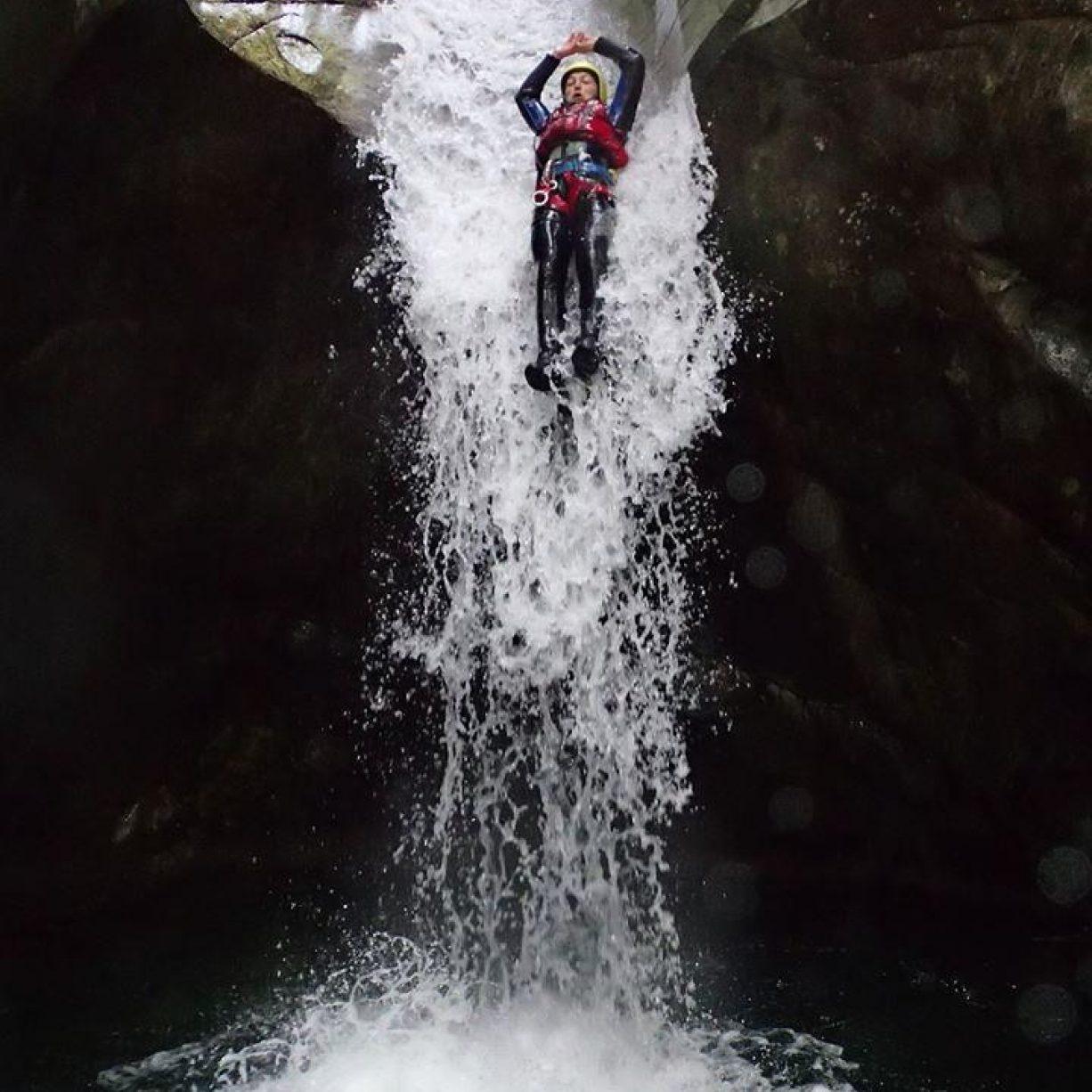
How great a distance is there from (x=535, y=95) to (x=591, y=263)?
5.29ft

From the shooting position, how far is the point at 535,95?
663cm

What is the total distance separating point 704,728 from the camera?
22.4 ft

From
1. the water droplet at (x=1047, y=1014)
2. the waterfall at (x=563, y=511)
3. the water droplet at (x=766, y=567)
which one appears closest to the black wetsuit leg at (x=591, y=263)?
the waterfall at (x=563, y=511)

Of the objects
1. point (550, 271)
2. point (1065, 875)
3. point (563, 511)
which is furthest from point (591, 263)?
point (1065, 875)

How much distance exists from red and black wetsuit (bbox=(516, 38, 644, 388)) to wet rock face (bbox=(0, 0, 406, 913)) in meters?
1.08

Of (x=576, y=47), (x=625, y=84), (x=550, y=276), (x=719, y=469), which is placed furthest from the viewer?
(x=576, y=47)

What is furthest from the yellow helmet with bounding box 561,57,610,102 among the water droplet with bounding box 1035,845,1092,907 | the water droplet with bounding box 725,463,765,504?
the water droplet with bounding box 1035,845,1092,907

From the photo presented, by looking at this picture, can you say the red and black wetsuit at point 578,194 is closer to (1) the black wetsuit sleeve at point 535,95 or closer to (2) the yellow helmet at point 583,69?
(1) the black wetsuit sleeve at point 535,95

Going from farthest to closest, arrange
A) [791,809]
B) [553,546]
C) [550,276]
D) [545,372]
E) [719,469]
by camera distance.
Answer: [791,809]
[719,469]
[553,546]
[550,276]
[545,372]

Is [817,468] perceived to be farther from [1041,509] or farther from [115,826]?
[115,826]

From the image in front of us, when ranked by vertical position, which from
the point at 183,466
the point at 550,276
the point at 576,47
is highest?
the point at 576,47

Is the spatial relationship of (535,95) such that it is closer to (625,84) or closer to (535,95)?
(535,95)

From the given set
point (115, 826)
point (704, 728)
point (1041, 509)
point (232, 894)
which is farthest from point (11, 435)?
point (1041, 509)

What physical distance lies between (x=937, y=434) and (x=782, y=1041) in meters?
3.30
